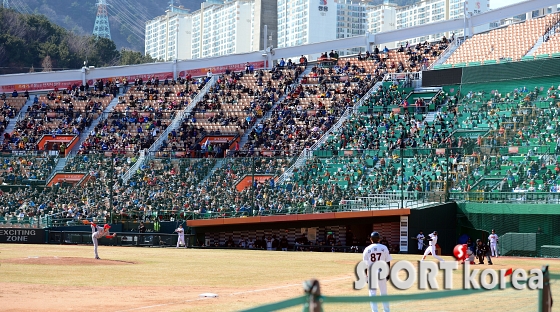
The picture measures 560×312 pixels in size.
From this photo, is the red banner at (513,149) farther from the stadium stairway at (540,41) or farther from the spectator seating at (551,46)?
the stadium stairway at (540,41)

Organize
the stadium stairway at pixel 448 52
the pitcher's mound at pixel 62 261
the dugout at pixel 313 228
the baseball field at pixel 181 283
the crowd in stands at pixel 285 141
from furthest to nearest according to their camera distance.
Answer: the stadium stairway at pixel 448 52 < the crowd in stands at pixel 285 141 < the dugout at pixel 313 228 < the pitcher's mound at pixel 62 261 < the baseball field at pixel 181 283

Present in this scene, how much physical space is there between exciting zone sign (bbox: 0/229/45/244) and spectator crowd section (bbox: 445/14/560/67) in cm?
3025

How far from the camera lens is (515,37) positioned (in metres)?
58.7

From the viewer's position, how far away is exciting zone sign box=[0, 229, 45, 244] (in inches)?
1735

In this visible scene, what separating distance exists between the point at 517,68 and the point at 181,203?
75.2 feet

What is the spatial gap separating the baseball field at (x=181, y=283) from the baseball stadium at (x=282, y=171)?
0.11m

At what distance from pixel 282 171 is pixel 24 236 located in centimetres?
1504

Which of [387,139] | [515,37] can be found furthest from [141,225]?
[515,37]

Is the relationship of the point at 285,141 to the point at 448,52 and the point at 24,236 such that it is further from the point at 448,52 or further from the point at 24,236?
the point at 24,236

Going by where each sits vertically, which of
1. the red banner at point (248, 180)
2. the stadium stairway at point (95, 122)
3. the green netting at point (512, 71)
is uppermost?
the green netting at point (512, 71)

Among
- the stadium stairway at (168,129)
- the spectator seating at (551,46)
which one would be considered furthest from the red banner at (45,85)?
the spectator seating at (551,46)

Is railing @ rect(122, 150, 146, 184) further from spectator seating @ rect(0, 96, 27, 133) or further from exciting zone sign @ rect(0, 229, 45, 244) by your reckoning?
spectator seating @ rect(0, 96, 27, 133)

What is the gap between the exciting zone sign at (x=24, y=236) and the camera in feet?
145

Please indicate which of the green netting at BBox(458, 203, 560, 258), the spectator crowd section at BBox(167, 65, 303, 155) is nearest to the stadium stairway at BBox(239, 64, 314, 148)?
the spectator crowd section at BBox(167, 65, 303, 155)
